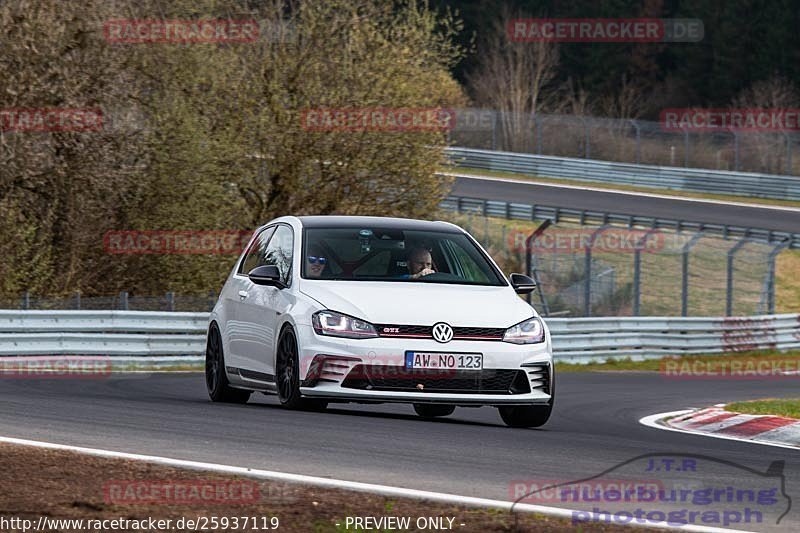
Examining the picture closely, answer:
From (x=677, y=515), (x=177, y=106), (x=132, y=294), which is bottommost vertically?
(x=132, y=294)

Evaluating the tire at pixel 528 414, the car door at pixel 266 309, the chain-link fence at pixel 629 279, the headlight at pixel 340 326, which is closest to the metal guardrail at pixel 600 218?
the chain-link fence at pixel 629 279

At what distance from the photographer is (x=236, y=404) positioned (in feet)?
41.3

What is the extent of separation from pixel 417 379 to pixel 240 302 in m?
2.32

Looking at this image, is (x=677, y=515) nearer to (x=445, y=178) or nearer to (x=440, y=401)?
(x=440, y=401)

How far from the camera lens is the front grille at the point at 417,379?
10.5 m

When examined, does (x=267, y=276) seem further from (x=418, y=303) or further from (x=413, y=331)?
(x=413, y=331)

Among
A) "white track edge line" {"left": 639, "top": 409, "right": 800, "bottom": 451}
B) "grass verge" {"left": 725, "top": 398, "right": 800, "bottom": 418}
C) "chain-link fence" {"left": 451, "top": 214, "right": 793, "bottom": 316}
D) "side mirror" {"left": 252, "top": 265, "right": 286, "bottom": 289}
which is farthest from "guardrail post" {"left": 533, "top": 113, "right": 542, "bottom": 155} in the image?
"side mirror" {"left": 252, "top": 265, "right": 286, "bottom": 289}

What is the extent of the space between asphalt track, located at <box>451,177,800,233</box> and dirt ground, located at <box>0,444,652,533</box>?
37380mm

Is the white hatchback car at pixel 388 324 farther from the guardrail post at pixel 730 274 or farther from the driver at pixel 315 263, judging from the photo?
the guardrail post at pixel 730 274

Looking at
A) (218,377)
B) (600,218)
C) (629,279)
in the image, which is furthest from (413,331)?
(600,218)

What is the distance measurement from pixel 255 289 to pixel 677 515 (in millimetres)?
5657

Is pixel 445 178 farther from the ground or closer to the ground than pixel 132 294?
farther from the ground

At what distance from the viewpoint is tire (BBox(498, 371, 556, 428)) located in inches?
440

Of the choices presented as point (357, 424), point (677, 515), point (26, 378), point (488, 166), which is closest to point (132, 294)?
point (26, 378)
